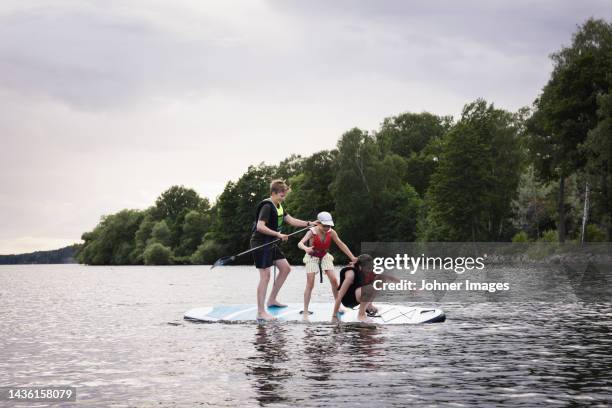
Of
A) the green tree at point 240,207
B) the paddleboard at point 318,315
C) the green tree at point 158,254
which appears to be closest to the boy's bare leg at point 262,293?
the paddleboard at point 318,315

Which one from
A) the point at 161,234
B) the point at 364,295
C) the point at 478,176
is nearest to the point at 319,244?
the point at 364,295

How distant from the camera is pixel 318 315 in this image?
17.4 m

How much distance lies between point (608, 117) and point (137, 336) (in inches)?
1726

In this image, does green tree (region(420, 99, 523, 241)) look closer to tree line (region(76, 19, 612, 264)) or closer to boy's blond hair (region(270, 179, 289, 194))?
tree line (region(76, 19, 612, 264))

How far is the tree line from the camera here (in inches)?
2295

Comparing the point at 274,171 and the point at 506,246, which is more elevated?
the point at 274,171

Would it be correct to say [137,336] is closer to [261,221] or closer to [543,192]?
[261,221]

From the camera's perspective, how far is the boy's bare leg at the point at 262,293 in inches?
638

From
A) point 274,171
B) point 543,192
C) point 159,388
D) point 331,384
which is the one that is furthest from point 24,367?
point 274,171

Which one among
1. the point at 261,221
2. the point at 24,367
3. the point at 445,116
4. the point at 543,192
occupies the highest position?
the point at 445,116

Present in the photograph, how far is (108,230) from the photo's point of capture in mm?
146750

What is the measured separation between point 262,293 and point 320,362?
5027 mm

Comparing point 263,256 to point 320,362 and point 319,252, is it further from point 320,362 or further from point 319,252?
point 320,362

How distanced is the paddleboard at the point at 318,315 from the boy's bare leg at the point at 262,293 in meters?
0.29
